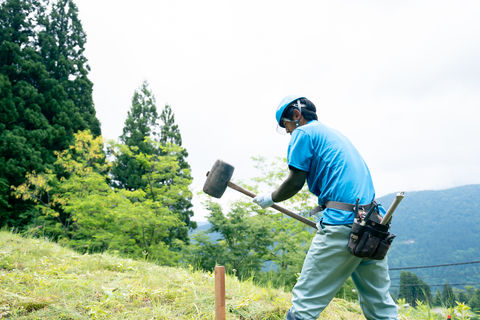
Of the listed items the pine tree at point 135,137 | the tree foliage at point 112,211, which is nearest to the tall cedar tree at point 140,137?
the pine tree at point 135,137

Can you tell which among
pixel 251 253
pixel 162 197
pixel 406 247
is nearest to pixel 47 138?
pixel 162 197

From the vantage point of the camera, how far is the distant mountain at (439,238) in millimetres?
99812

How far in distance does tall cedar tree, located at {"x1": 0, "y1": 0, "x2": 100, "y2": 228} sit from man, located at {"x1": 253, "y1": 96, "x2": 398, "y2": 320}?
596 inches

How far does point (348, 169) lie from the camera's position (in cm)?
212

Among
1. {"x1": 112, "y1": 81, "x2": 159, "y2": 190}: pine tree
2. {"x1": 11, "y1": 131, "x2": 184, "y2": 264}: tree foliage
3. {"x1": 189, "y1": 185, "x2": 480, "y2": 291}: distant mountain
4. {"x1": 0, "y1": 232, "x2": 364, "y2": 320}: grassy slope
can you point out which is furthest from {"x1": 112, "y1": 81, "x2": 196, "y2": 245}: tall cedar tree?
{"x1": 189, "y1": 185, "x2": 480, "y2": 291}: distant mountain

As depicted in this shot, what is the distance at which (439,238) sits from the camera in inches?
5300

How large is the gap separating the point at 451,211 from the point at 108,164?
200302mm

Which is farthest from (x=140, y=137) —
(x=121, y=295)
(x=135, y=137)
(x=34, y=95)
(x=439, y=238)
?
(x=439, y=238)

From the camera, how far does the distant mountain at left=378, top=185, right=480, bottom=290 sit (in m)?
99.8

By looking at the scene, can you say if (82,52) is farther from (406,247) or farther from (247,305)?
(406,247)

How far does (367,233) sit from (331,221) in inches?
8.8

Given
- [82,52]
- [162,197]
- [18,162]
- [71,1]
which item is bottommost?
[18,162]

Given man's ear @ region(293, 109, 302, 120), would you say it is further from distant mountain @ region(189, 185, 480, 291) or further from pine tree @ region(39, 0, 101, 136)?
distant mountain @ region(189, 185, 480, 291)

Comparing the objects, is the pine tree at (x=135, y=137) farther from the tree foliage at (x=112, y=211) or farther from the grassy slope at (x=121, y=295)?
the grassy slope at (x=121, y=295)
